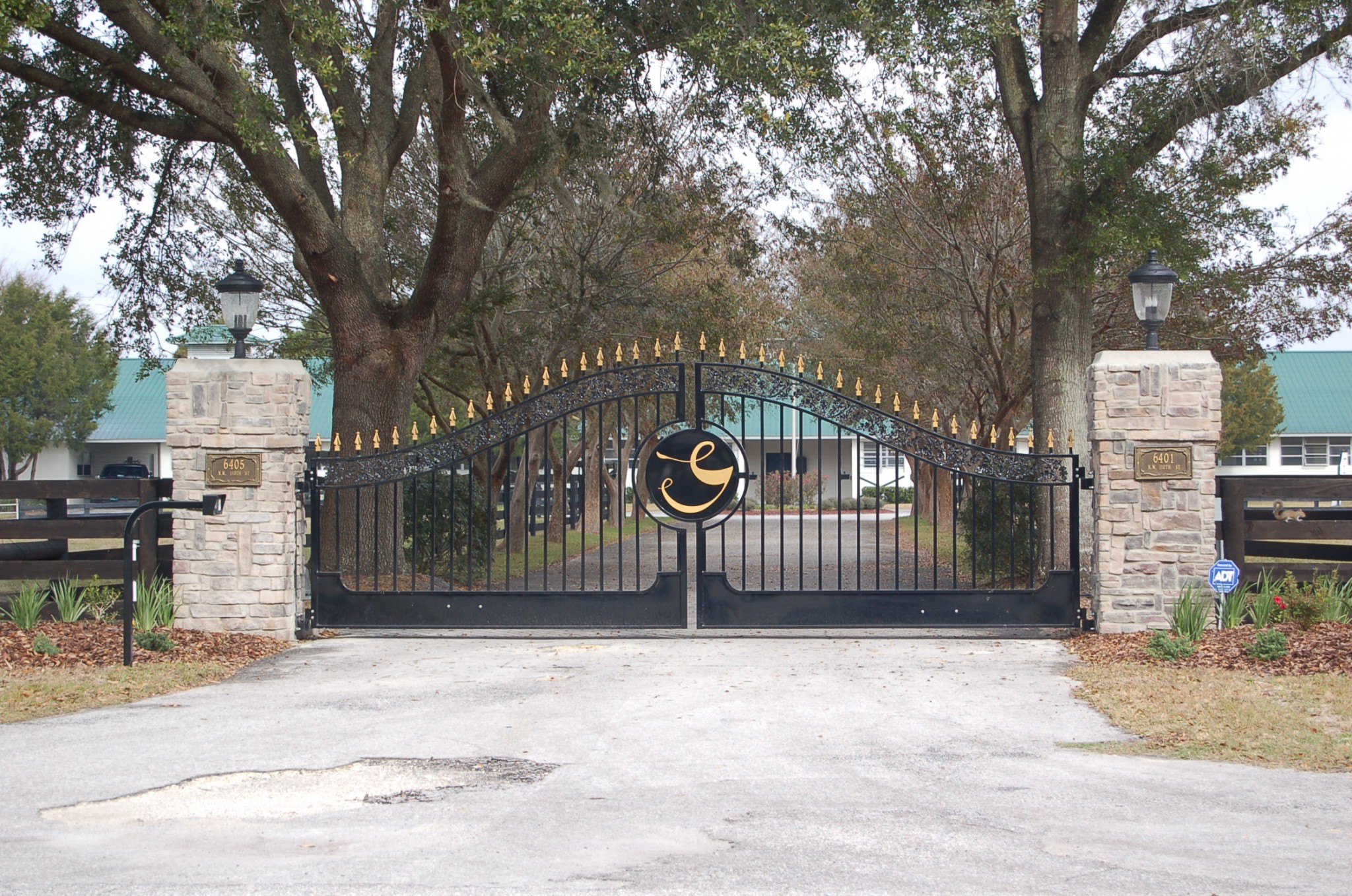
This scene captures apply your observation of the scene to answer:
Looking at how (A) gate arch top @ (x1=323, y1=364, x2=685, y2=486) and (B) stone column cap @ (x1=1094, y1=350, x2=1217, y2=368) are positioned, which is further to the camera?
(A) gate arch top @ (x1=323, y1=364, x2=685, y2=486)

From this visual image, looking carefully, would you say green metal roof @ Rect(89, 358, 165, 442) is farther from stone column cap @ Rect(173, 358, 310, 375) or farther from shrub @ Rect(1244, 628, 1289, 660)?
shrub @ Rect(1244, 628, 1289, 660)

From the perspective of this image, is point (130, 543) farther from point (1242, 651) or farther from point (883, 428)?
point (1242, 651)

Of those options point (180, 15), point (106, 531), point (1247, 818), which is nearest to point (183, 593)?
point (106, 531)

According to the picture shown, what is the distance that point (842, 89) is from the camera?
15.2 metres

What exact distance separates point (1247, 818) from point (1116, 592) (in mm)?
5285

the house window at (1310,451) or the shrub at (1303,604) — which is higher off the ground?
the house window at (1310,451)

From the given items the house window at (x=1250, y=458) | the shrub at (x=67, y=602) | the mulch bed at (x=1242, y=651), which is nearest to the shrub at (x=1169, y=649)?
the mulch bed at (x=1242, y=651)

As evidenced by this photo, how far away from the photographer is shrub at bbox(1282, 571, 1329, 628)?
35.4 ft

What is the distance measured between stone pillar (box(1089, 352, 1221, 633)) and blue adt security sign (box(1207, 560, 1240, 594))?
46 cm

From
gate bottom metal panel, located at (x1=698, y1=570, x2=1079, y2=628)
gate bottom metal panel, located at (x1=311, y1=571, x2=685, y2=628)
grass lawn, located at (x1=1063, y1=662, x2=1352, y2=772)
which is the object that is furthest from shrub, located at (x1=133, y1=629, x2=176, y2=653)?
grass lawn, located at (x1=1063, y1=662, x2=1352, y2=772)

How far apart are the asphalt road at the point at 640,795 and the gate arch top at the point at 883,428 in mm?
2233

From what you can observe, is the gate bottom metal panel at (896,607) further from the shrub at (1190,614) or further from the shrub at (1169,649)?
the shrub at (1169,649)

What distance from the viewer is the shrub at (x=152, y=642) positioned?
10.3m

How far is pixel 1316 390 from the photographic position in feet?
150
